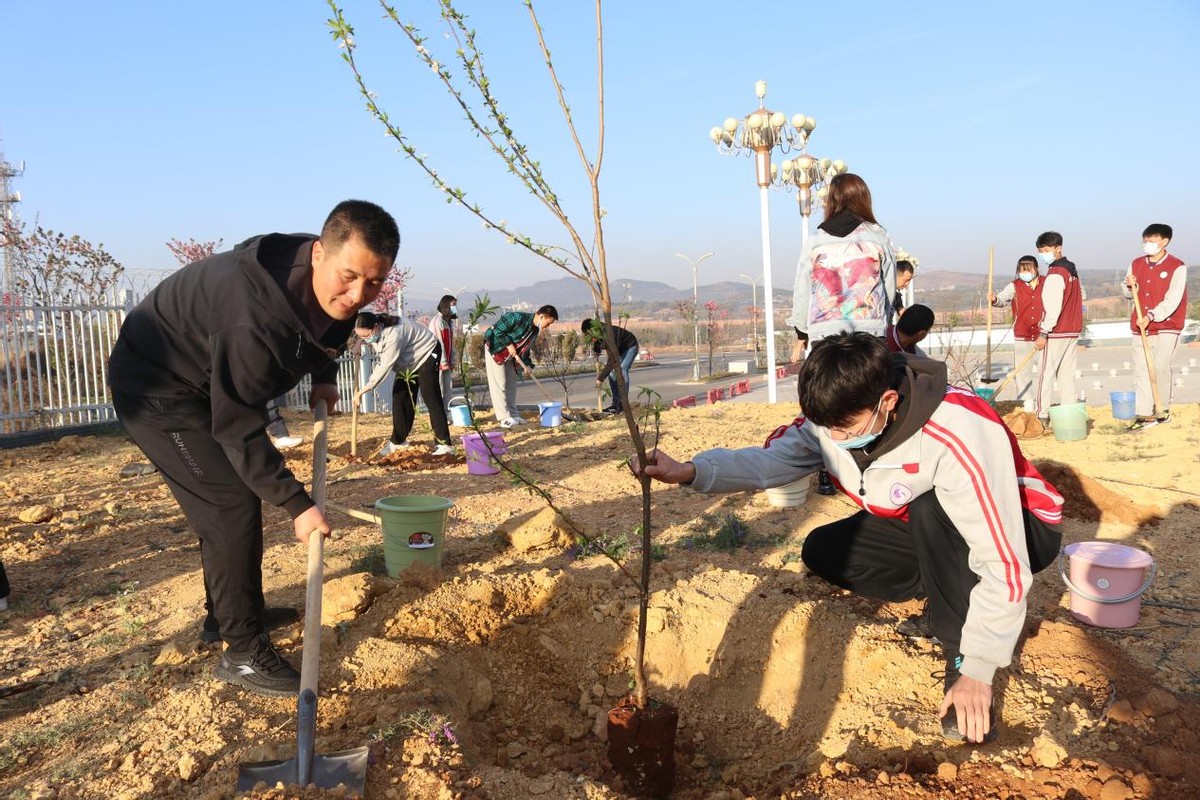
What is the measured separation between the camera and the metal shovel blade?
213 centimetres

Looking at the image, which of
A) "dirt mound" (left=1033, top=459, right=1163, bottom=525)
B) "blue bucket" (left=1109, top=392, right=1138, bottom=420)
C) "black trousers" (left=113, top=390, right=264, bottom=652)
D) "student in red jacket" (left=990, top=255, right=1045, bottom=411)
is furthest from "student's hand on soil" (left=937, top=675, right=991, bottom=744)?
"blue bucket" (left=1109, top=392, right=1138, bottom=420)

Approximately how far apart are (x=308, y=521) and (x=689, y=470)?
3.73 feet

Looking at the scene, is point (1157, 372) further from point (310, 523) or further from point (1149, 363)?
point (310, 523)

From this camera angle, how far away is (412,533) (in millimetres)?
3889

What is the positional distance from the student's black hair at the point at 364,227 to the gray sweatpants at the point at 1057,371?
7.53 metres

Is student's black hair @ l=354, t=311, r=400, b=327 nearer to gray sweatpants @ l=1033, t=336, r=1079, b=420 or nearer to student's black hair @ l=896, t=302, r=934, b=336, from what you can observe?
student's black hair @ l=896, t=302, r=934, b=336

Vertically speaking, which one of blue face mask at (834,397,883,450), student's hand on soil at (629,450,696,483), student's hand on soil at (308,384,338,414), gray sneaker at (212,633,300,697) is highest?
student's hand on soil at (308,384,338,414)

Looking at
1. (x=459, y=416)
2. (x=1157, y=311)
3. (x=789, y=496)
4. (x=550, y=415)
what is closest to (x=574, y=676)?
(x=789, y=496)

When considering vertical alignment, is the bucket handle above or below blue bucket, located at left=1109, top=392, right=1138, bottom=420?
below

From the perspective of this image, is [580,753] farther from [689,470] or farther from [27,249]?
[27,249]

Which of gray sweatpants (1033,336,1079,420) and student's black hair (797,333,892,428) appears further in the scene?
gray sweatpants (1033,336,1079,420)

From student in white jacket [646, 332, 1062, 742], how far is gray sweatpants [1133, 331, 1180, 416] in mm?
6470

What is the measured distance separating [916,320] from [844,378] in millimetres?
3312

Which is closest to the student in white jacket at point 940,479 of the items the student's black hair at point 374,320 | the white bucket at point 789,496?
the white bucket at point 789,496
